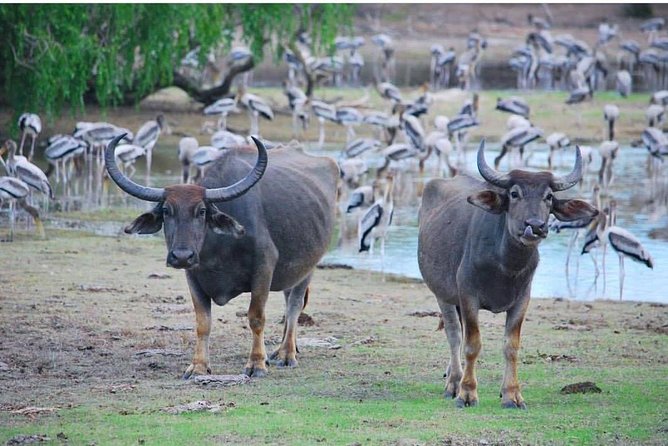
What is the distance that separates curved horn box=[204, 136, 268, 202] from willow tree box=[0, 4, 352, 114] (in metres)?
11.2

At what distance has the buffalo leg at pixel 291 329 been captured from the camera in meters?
9.08

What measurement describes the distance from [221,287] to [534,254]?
220cm

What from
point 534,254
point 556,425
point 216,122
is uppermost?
point 534,254

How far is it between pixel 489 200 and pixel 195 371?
7.68ft

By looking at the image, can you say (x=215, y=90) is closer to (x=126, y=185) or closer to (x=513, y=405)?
(x=126, y=185)

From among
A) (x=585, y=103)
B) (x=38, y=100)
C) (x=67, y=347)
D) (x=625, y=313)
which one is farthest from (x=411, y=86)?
(x=67, y=347)

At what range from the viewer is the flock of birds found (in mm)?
15852

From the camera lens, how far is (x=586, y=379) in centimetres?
846

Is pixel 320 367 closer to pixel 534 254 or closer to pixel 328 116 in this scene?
pixel 534 254

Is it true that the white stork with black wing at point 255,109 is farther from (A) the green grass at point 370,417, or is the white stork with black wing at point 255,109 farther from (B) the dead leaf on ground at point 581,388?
Result: (B) the dead leaf on ground at point 581,388

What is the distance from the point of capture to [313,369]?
886 cm

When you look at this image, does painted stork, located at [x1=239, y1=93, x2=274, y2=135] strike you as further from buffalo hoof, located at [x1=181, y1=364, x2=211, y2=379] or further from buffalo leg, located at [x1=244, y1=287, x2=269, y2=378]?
buffalo hoof, located at [x1=181, y1=364, x2=211, y2=379]

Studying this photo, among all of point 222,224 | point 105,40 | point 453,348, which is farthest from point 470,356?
point 105,40

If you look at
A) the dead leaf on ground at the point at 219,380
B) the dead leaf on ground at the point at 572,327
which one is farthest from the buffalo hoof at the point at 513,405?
the dead leaf on ground at the point at 572,327
